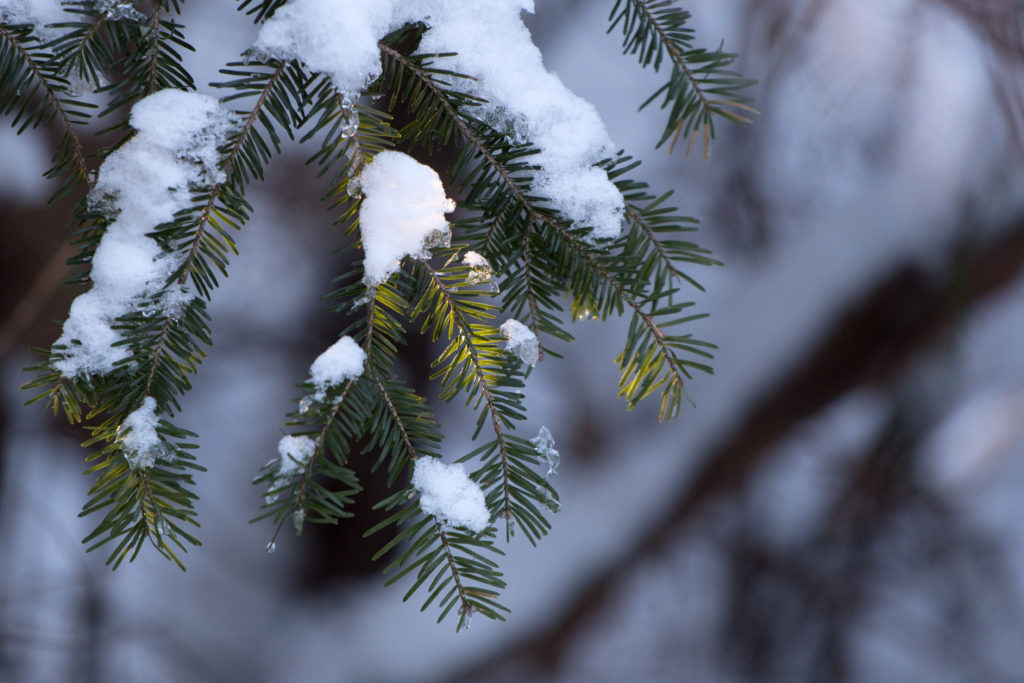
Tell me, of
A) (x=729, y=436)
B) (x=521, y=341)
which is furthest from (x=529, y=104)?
(x=729, y=436)

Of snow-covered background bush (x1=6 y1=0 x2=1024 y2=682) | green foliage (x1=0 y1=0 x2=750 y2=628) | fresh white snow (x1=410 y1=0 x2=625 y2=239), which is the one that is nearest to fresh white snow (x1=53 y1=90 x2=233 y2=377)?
green foliage (x1=0 y1=0 x2=750 y2=628)

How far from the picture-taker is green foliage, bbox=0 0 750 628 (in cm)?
29

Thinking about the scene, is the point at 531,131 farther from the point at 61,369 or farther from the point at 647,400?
the point at 647,400

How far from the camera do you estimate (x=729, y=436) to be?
3.97 feet

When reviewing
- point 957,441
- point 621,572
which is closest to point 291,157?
point 621,572

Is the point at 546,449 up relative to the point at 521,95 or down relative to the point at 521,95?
down

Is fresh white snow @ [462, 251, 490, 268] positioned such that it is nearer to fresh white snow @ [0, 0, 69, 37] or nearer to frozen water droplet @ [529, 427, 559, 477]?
frozen water droplet @ [529, 427, 559, 477]

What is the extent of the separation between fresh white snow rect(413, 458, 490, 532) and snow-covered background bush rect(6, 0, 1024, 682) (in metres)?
0.87

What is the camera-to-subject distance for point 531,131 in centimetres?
32

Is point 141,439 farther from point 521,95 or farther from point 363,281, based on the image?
point 521,95

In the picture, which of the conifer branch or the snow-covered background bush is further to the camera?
the snow-covered background bush

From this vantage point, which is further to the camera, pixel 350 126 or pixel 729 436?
pixel 729 436

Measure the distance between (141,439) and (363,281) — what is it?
0.12 meters

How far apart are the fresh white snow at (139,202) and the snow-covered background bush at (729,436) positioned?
2.80 ft
